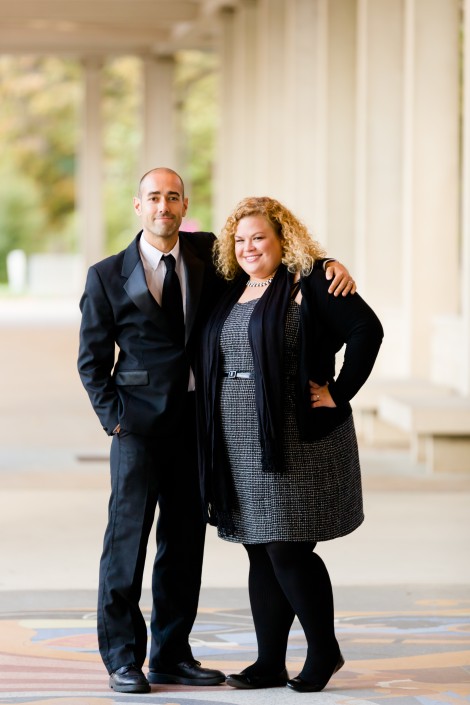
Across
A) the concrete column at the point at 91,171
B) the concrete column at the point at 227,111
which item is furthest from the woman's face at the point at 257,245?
the concrete column at the point at 91,171

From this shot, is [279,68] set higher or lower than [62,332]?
higher

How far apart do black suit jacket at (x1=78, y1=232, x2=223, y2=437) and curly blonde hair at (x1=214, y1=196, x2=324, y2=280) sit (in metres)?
0.21

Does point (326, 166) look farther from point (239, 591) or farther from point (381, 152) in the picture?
point (239, 591)

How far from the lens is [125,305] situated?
5160mm

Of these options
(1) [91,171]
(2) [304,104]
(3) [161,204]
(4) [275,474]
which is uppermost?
(2) [304,104]

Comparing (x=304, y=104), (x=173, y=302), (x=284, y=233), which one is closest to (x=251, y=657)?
(x=173, y=302)

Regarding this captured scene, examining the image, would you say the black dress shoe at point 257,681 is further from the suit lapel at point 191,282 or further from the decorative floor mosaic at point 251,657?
the suit lapel at point 191,282

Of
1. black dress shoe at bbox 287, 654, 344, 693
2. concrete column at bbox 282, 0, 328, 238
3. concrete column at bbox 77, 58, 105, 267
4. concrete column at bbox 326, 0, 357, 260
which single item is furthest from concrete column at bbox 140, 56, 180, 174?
black dress shoe at bbox 287, 654, 344, 693

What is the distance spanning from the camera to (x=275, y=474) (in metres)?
5.04

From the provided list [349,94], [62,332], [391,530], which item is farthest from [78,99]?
[391,530]

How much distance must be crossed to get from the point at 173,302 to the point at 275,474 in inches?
28.4

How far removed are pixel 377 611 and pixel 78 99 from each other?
58695 mm

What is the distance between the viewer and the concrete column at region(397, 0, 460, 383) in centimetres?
1381

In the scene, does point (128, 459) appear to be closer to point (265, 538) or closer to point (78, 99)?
point (265, 538)
